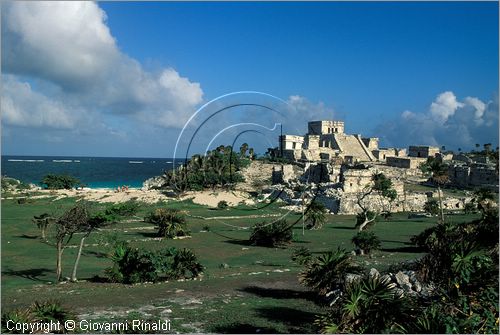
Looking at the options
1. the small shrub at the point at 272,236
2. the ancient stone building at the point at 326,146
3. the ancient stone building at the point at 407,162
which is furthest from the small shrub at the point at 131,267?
the ancient stone building at the point at 326,146

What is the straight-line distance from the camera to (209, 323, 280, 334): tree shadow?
1184 centimetres

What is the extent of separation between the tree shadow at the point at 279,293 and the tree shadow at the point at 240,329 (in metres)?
3.50

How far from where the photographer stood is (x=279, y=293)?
53.4 ft

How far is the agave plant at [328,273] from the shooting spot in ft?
49.3

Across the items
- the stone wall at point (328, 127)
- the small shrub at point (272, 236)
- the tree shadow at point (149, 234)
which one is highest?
the stone wall at point (328, 127)

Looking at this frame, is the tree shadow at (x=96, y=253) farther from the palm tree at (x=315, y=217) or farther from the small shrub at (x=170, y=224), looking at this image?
the palm tree at (x=315, y=217)

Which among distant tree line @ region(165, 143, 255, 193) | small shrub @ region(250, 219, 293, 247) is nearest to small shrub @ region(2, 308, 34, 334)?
small shrub @ region(250, 219, 293, 247)

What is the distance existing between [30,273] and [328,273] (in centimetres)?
1456

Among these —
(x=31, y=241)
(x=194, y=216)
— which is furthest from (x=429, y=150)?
(x=31, y=241)

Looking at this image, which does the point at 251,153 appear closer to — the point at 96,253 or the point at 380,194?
the point at 380,194

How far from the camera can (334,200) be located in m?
56.0

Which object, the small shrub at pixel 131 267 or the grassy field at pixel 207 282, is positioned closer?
the grassy field at pixel 207 282

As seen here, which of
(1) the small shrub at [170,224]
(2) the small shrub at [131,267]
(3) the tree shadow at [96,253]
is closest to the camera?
(2) the small shrub at [131,267]

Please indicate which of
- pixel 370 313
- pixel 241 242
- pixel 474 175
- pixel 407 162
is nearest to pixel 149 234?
pixel 241 242
